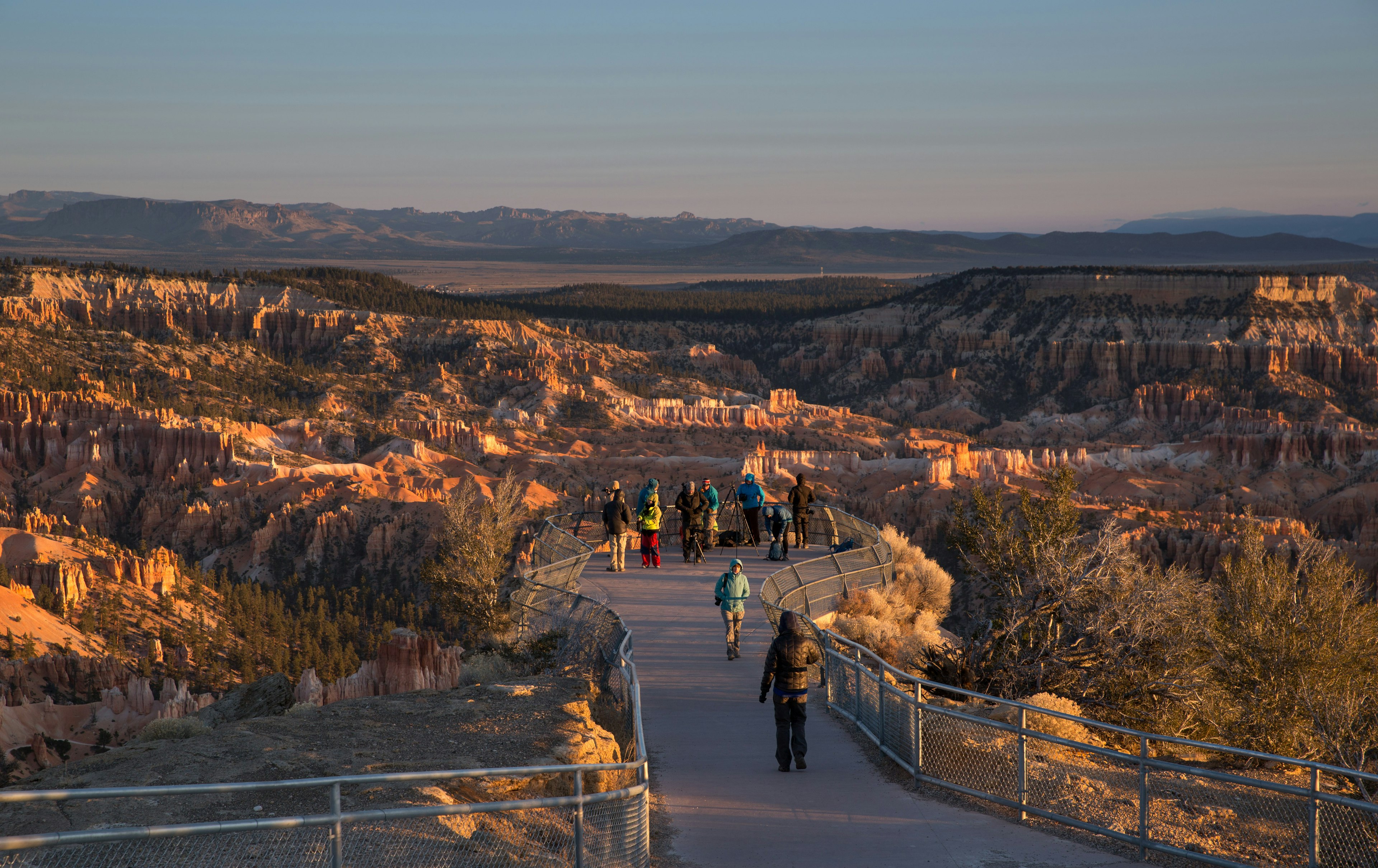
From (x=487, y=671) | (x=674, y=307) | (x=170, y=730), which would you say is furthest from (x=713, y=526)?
(x=674, y=307)

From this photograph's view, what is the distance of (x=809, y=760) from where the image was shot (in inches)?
484

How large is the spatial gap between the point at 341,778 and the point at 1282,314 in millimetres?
147889

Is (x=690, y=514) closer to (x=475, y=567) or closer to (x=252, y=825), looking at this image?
(x=475, y=567)

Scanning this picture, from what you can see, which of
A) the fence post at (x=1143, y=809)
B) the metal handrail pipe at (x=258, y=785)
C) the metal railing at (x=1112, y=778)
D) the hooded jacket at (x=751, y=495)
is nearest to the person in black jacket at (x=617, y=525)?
the hooded jacket at (x=751, y=495)

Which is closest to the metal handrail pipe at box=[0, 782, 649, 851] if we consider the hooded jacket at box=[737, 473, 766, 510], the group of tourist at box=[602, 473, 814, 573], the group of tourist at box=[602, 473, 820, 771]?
the group of tourist at box=[602, 473, 820, 771]

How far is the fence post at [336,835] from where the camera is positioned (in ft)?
23.2

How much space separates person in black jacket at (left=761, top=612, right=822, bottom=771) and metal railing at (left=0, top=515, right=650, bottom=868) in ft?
5.16

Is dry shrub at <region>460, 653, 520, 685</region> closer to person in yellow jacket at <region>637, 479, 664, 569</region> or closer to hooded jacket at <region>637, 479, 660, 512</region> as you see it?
hooded jacket at <region>637, 479, 660, 512</region>

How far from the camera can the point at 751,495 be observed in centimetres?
2412

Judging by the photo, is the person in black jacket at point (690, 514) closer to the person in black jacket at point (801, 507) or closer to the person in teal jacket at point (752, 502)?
the person in teal jacket at point (752, 502)

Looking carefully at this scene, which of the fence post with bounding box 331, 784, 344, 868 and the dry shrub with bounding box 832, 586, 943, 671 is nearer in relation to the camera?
the fence post with bounding box 331, 784, 344, 868

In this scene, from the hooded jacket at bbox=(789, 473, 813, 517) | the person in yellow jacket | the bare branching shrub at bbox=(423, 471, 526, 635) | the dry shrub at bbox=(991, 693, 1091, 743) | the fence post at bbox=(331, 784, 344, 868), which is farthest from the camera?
the bare branching shrub at bbox=(423, 471, 526, 635)

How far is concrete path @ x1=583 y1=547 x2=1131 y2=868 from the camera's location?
375 inches

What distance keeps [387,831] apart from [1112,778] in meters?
7.22
